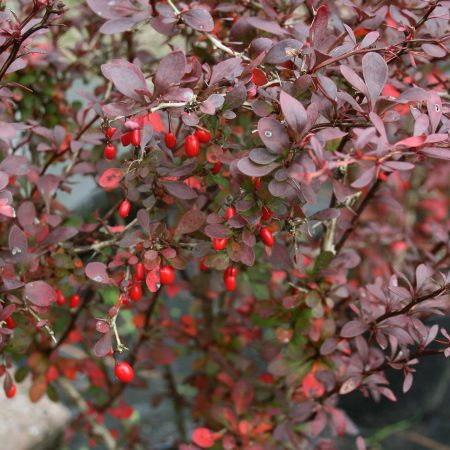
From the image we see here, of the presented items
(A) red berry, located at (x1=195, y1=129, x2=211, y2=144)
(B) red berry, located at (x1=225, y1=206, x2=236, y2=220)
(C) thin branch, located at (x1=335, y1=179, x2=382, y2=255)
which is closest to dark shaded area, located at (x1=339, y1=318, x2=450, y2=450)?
(C) thin branch, located at (x1=335, y1=179, x2=382, y2=255)

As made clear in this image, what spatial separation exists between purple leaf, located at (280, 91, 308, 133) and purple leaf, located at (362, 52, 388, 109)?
11 centimetres

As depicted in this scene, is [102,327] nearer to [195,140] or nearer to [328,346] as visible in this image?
[195,140]

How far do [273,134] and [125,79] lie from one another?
0.75ft

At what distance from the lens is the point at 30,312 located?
1.16 m

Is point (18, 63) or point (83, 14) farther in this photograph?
point (83, 14)

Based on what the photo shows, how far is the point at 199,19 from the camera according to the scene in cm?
114

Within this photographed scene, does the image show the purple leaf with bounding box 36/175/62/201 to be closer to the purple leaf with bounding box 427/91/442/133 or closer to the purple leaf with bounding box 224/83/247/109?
the purple leaf with bounding box 224/83/247/109

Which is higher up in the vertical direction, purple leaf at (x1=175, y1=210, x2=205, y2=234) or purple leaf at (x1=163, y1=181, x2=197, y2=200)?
purple leaf at (x1=163, y1=181, x2=197, y2=200)

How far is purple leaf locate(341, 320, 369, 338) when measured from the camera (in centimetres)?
125

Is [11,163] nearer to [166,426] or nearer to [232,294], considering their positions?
[232,294]

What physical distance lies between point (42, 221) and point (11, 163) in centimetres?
23

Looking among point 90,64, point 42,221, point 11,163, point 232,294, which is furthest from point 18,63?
point 232,294

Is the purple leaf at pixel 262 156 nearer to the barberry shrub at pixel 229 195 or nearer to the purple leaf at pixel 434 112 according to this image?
the barberry shrub at pixel 229 195

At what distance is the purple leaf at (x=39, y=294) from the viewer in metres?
1.13
